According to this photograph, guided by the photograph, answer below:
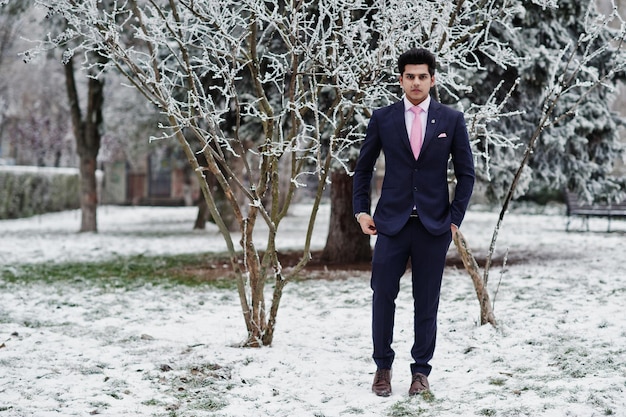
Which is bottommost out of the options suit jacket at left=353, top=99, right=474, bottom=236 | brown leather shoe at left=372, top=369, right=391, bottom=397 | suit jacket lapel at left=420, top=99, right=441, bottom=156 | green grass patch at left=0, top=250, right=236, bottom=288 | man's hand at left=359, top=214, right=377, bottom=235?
green grass patch at left=0, top=250, right=236, bottom=288

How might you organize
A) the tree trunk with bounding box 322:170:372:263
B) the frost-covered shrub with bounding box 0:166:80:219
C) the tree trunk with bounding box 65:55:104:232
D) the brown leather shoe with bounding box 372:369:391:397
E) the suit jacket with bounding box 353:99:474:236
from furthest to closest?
the frost-covered shrub with bounding box 0:166:80:219, the tree trunk with bounding box 65:55:104:232, the tree trunk with bounding box 322:170:372:263, the brown leather shoe with bounding box 372:369:391:397, the suit jacket with bounding box 353:99:474:236

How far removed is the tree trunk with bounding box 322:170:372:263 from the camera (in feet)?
36.7

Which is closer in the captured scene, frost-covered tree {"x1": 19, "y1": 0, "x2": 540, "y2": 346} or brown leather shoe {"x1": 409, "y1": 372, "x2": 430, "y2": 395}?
brown leather shoe {"x1": 409, "y1": 372, "x2": 430, "y2": 395}

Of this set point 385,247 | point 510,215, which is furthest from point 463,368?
point 510,215

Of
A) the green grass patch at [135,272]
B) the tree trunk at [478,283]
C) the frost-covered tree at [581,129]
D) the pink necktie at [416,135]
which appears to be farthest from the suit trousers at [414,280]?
the frost-covered tree at [581,129]

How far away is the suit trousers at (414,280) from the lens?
421cm

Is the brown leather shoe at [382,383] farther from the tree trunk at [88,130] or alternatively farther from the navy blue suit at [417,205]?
the tree trunk at [88,130]

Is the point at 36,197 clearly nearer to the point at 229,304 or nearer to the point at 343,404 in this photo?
the point at 229,304

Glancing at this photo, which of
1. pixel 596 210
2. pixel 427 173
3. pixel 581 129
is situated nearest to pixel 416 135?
pixel 427 173

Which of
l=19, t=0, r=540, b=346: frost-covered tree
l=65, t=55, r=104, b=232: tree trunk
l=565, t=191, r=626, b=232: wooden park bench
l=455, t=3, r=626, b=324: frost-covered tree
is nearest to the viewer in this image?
l=19, t=0, r=540, b=346: frost-covered tree

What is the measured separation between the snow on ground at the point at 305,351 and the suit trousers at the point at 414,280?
0.27 metres

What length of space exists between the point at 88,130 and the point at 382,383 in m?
14.2

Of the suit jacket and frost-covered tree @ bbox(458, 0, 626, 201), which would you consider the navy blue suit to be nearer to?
the suit jacket

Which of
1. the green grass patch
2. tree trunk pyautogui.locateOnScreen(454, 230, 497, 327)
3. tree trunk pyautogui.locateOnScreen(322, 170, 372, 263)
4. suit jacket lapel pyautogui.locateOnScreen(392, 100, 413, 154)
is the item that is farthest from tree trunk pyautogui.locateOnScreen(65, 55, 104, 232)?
suit jacket lapel pyautogui.locateOnScreen(392, 100, 413, 154)
